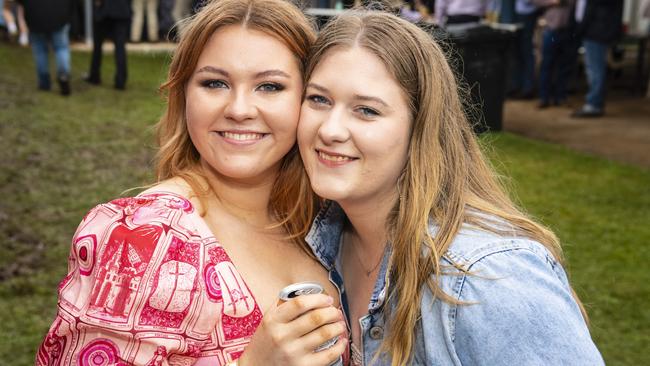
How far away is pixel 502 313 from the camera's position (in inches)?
67.4

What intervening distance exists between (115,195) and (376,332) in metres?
4.59

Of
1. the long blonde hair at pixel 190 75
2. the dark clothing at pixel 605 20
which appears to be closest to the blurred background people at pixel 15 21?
the dark clothing at pixel 605 20

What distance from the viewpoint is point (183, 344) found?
1.88 meters

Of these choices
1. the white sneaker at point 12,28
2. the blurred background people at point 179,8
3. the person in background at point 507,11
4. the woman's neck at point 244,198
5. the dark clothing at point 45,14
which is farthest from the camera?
the blurred background people at point 179,8

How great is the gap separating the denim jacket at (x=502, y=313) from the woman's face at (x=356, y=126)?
22 centimetres

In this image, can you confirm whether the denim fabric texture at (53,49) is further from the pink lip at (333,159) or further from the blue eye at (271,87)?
the pink lip at (333,159)

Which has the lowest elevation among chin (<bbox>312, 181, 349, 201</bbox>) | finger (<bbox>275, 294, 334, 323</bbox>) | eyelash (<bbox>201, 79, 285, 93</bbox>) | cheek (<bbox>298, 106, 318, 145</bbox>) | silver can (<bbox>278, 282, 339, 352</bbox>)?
finger (<bbox>275, 294, 334, 323</bbox>)

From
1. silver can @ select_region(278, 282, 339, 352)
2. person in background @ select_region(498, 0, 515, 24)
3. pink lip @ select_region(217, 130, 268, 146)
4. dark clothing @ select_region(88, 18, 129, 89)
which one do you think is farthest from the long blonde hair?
person in background @ select_region(498, 0, 515, 24)

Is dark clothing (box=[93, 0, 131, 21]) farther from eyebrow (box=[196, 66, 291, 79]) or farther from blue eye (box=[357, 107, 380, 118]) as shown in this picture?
blue eye (box=[357, 107, 380, 118])

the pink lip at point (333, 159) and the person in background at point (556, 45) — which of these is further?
the person in background at point (556, 45)

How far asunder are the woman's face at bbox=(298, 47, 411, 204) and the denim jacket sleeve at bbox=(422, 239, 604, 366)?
14.3 inches

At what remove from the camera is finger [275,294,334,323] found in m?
1.73

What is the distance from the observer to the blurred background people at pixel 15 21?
15.1 m

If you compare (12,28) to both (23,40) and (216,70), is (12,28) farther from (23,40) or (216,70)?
(216,70)
